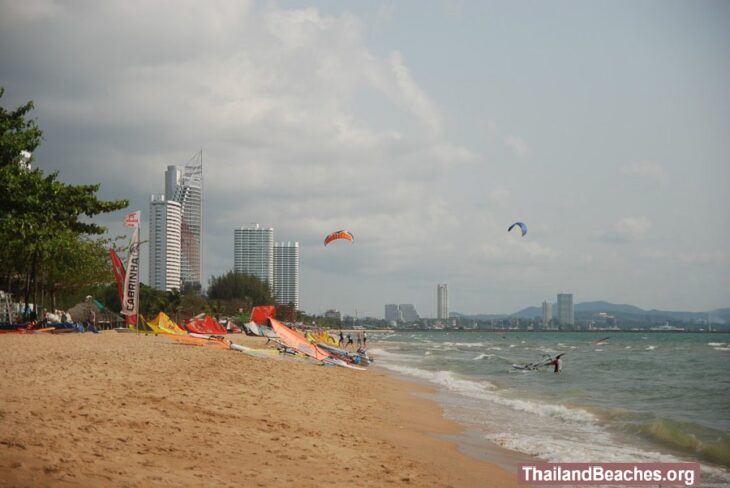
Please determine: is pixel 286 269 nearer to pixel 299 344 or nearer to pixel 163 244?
pixel 163 244

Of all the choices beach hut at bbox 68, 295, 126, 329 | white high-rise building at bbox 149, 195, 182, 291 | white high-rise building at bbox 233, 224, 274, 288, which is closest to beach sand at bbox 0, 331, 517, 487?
beach hut at bbox 68, 295, 126, 329

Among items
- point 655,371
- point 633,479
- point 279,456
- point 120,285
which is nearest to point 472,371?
point 655,371

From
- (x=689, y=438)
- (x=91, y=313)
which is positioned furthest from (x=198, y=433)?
(x=91, y=313)

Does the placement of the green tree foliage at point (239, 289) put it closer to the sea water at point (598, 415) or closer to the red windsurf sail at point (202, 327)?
the red windsurf sail at point (202, 327)

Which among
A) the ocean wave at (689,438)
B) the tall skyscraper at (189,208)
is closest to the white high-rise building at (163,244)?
the tall skyscraper at (189,208)

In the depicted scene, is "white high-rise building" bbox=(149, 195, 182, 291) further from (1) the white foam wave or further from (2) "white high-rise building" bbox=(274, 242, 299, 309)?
(1) the white foam wave

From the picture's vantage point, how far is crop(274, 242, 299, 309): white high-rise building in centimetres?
18400

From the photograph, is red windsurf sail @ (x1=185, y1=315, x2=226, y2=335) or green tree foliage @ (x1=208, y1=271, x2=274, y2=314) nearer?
red windsurf sail @ (x1=185, y1=315, x2=226, y2=335)

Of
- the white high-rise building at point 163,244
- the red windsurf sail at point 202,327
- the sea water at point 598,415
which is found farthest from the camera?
the white high-rise building at point 163,244

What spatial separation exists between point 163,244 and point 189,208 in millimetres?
24276

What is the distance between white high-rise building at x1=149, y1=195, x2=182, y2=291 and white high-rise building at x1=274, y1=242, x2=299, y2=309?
54.9m

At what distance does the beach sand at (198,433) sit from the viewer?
195 inches

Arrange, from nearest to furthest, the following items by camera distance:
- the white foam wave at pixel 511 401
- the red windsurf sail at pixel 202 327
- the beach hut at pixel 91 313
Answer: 1. the white foam wave at pixel 511 401
2. the red windsurf sail at pixel 202 327
3. the beach hut at pixel 91 313

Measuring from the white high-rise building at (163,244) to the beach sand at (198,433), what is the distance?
117m
